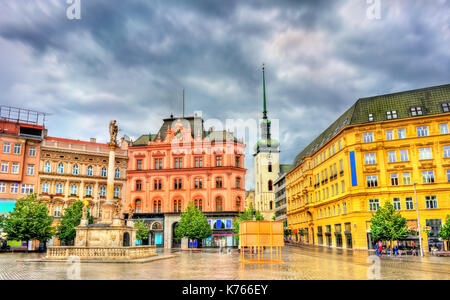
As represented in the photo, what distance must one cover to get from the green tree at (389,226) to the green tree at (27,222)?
135ft

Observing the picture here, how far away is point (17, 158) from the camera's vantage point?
58844 millimetres

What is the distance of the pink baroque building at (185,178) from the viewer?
6438 centimetres

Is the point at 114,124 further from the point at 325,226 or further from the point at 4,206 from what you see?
the point at 325,226

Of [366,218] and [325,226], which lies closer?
[366,218]

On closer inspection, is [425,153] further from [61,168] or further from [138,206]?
[61,168]

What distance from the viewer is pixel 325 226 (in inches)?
2498

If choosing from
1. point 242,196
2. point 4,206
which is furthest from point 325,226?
point 4,206

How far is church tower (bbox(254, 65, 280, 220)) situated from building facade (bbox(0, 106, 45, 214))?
72.1 meters

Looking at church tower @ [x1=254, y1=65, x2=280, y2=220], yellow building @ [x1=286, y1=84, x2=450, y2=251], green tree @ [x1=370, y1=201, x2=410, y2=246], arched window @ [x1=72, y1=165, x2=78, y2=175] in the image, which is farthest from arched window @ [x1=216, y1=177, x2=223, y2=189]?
church tower @ [x1=254, y1=65, x2=280, y2=220]

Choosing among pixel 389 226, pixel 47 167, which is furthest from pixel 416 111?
pixel 47 167

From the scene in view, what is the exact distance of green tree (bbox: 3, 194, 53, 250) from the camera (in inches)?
1793

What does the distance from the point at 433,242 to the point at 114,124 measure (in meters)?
40.5

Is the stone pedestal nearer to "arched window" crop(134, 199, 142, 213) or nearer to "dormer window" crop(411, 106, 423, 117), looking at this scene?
"arched window" crop(134, 199, 142, 213)
